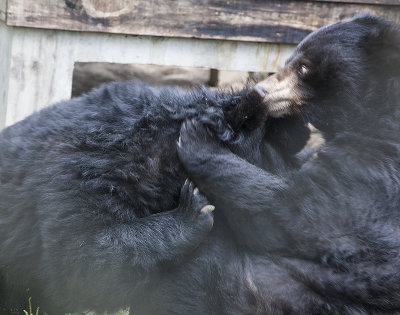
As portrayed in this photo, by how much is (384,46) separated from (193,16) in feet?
6.17

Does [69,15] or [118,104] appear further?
[69,15]

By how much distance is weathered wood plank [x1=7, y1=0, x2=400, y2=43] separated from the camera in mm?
4926

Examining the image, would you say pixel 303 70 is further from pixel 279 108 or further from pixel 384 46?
pixel 384 46

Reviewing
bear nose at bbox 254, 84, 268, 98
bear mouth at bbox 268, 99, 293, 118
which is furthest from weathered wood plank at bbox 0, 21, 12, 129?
bear mouth at bbox 268, 99, 293, 118

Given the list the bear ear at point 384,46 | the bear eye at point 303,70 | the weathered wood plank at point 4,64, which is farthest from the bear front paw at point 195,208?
the weathered wood plank at point 4,64

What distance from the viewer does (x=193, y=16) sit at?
515 cm

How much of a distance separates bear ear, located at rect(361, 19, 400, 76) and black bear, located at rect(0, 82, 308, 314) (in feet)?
2.66

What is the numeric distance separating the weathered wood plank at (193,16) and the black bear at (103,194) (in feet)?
4.98

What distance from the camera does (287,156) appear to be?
145 inches

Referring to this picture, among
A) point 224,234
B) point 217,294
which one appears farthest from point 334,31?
point 217,294

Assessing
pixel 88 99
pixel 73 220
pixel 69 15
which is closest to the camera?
pixel 73 220

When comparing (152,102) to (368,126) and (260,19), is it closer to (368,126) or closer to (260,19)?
(368,126)

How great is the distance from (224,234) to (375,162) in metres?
0.96

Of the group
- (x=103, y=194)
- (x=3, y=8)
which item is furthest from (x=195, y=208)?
(x=3, y=8)
